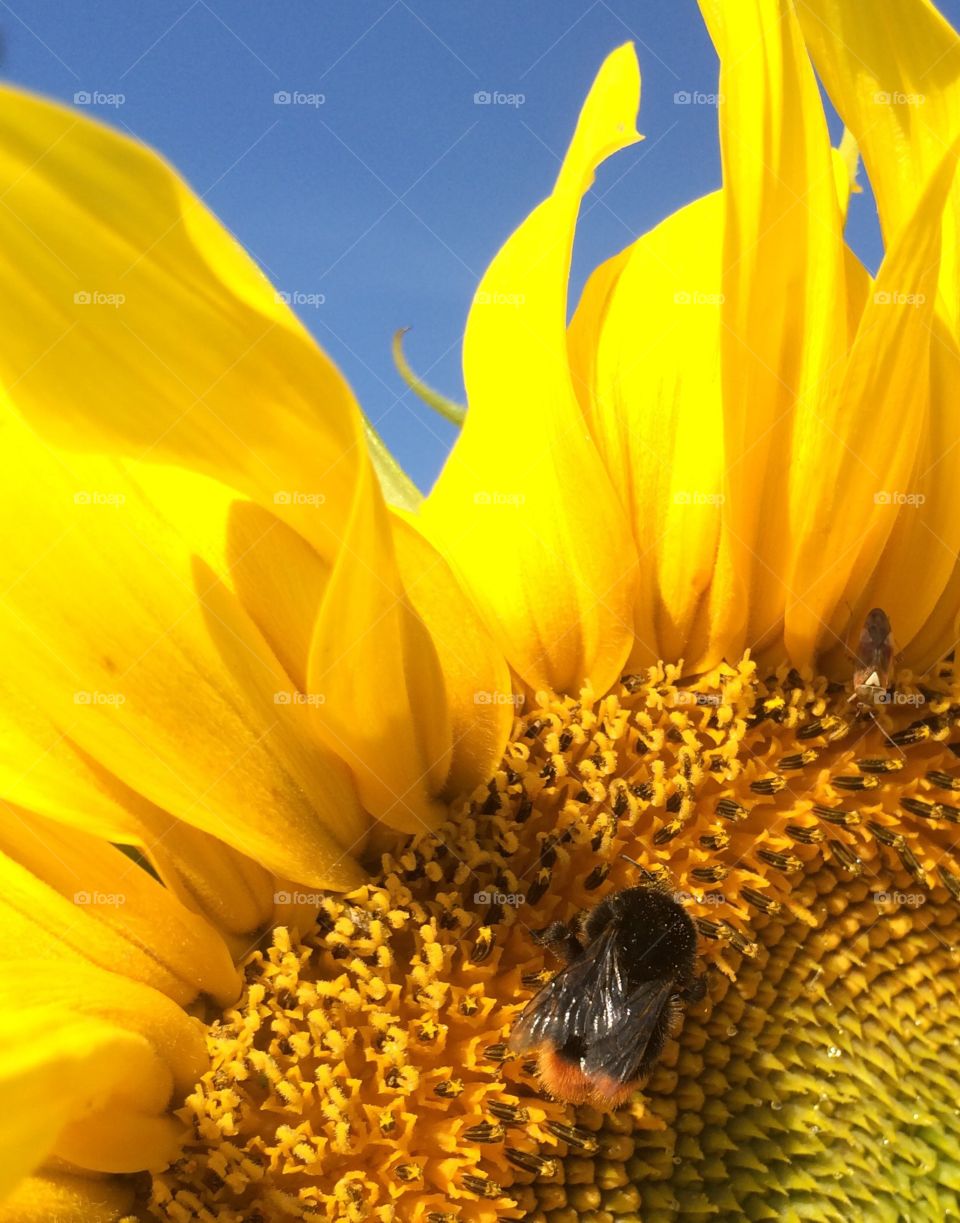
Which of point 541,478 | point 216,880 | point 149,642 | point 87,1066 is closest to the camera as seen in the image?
point 87,1066

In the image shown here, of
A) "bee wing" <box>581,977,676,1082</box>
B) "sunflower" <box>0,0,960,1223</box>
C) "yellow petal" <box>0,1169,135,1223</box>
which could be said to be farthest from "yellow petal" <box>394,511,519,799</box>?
"yellow petal" <box>0,1169,135,1223</box>

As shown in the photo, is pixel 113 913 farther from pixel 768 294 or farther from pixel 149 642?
pixel 768 294

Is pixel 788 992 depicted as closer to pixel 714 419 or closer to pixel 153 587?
pixel 714 419

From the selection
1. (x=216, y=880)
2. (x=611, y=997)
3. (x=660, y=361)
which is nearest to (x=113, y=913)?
(x=216, y=880)

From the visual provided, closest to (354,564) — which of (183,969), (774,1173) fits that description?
(183,969)

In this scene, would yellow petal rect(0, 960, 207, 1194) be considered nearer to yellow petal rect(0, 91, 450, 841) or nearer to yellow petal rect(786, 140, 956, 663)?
yellow petal rect(0, 91, 450, 841)

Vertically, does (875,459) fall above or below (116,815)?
above

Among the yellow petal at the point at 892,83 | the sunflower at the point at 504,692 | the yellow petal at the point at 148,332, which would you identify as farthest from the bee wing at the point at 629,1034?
the yellow petal at the point at 892,83
